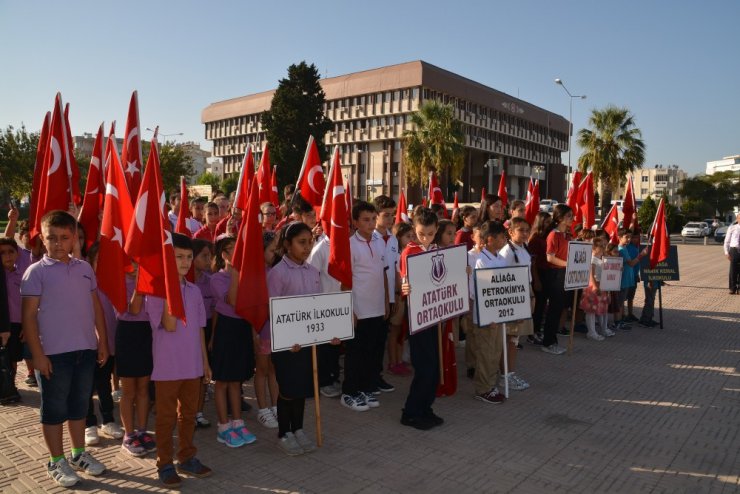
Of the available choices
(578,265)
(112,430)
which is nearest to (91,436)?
(112,430)

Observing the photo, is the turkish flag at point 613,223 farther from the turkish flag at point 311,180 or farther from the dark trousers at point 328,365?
the dark trousers at point 328,365

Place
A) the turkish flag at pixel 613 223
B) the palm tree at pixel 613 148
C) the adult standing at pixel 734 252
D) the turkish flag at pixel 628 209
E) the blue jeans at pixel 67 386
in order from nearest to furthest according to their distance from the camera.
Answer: the blue jeans at pixel 67 386
the turkish flag at pixel 613 223
the turkish flag at pixel 628 209
the adult standing at pixel 734 252
the palm tree at pixel 613 148

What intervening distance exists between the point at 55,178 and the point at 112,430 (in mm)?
2445

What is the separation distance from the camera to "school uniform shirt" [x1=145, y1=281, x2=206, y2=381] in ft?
13.3

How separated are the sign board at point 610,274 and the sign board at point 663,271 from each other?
4.80 ft

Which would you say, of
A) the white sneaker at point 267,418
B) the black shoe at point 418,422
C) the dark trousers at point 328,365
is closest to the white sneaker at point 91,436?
the white sneaker at point 267,418

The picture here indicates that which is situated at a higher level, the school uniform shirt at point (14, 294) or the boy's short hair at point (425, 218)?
the boy's short hair at point (425, 218)

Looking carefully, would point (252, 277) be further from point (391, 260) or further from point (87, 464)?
point (391, 260)

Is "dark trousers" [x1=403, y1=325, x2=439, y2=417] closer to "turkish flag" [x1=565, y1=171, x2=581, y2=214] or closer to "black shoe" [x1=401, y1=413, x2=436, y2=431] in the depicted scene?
"black shoe" [x1=401, y1=413, x2=436, y2=431]

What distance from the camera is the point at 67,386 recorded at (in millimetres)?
4086

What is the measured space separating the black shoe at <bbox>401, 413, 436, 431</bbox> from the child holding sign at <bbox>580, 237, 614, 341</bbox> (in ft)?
17.0

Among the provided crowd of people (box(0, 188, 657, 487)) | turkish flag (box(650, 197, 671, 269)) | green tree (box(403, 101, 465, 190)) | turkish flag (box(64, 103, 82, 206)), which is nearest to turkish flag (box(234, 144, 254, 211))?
crowd of people (box(0, 188, 657, 487))

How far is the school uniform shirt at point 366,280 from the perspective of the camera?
5.85 metres

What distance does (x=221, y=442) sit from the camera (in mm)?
4863
